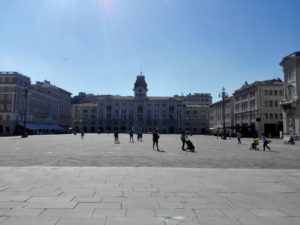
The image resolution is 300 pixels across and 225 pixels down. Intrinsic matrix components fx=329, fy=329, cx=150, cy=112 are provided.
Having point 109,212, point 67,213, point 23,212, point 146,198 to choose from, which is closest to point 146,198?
point 146,198

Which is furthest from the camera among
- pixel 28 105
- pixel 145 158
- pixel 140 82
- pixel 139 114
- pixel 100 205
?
pixel 140 82

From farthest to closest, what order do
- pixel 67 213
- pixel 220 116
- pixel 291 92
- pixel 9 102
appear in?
pixel 220 116, pixel 9 102, pixel 291 92, pixel 67 213

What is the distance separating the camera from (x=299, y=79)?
199 ft

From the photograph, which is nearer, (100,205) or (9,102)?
(100,205)

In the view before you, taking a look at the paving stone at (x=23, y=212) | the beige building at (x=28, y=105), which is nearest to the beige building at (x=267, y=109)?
the beige building at (x=28, y=105)

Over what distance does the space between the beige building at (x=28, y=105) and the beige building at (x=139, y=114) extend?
19414mm

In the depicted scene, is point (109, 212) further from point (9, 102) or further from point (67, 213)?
point (9, 102)

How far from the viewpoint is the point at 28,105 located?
101 m

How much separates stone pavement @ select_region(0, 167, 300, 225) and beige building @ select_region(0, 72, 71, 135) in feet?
197

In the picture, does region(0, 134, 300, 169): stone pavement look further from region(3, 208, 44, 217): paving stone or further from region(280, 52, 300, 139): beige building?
region(280, 52, 300, 139): beige building

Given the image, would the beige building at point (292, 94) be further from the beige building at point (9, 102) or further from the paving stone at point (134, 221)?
the beige building at point (9, 102)

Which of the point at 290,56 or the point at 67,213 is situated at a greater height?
the point at 290,56

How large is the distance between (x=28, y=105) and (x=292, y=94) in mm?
75086

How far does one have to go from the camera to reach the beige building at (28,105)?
90.3 m
